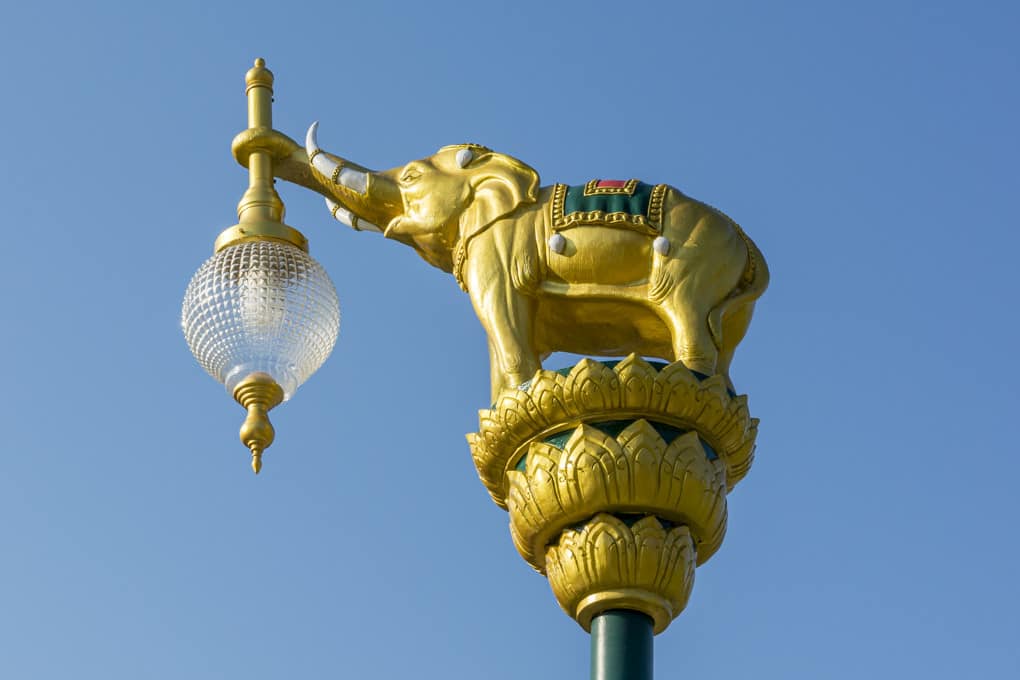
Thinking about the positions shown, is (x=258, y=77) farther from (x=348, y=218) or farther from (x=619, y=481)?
(x=619, y=481)

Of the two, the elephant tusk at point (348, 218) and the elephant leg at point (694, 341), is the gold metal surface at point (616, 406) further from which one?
the elephant tusk at point (348, 218)

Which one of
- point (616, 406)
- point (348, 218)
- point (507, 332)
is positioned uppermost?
point (348, 218)

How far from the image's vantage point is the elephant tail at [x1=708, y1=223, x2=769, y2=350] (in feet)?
37.8

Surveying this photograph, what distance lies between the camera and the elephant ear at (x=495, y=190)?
39.2ft

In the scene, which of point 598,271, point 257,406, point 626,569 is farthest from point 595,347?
point 257,406

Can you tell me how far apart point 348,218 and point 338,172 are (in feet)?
0.83

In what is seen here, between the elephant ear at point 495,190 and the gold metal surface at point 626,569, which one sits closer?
the gold metal surface at point 626,569

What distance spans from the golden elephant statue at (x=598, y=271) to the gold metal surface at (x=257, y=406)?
1.03 m

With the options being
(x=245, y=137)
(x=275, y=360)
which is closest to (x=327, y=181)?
(x=245, y=137)

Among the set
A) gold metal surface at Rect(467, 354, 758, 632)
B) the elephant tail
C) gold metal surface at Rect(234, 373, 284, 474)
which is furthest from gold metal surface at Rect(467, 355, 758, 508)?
gold metal surface at Rect(234, 373, 284, 474)

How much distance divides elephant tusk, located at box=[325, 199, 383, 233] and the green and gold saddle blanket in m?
1.21

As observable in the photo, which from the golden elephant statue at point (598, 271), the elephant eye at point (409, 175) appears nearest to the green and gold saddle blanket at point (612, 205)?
the golden elephant statue at point (598, 271)

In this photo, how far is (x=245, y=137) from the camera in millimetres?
12844

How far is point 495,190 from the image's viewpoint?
12062mm
